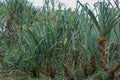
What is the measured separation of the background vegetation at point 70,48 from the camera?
2.75 metres

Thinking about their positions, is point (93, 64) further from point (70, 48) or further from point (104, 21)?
point (104, 21)

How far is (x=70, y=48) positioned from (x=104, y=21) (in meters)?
0.56

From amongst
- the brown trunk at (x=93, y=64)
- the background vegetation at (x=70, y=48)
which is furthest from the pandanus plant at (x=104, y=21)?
A: the brown trunk at (x=93, y=64)

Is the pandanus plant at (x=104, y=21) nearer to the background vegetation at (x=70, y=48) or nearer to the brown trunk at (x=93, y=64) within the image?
the background vegetation at (x=70, y=48)

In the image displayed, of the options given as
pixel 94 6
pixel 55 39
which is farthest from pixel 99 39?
pixel 55 39

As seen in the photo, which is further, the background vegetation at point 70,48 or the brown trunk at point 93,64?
the brown trunk at point 93,64

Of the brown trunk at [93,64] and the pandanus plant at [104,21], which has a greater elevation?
the pandanus plant at [104,21]

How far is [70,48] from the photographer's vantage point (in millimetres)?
3150

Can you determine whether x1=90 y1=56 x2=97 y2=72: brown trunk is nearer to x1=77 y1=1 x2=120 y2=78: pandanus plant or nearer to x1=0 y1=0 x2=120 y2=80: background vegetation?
x1=0 y1=0 x2=120 y2=80: background vegetation

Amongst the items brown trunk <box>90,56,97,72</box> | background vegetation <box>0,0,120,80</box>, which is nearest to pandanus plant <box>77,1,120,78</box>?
background vegetation <box>0,0,120,80</box>

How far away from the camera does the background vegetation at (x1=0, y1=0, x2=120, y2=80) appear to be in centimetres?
275

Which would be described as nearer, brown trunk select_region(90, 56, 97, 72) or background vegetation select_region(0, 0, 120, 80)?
background vegetation select_region(0, 0, 120, 80)

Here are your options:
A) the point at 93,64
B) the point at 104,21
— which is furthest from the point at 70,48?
the point at 104,21

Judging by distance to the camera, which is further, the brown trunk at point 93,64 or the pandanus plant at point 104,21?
the brown trunk at point 93,64
